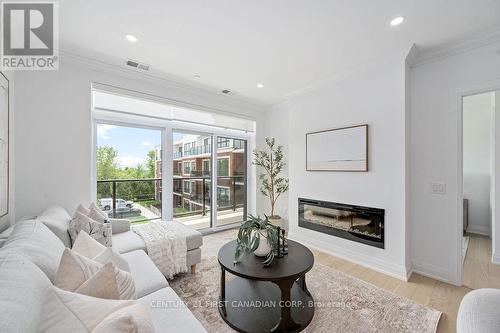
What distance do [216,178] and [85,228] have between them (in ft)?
8.20

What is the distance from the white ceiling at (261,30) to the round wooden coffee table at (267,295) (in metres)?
2.17

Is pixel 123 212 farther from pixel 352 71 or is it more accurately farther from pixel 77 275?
pixel 352 71

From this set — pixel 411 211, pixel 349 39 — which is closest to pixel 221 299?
pixel 411 211

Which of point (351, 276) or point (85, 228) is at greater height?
point (85, 228)

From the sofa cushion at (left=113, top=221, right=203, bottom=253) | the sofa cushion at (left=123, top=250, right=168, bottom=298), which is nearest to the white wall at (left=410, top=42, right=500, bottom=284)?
the sofa cushion at (left=113, top=221, right=203, bottom=253)

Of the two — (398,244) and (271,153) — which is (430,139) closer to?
(398,244)

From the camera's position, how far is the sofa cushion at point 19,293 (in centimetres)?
65

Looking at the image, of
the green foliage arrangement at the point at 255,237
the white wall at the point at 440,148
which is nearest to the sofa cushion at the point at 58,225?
the green foliage arrangement at the point at 255,237

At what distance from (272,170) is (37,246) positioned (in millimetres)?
3489

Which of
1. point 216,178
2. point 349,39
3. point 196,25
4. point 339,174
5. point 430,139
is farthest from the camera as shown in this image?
point 216,178

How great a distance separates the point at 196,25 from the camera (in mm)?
2020

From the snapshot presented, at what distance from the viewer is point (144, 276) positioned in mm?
1632

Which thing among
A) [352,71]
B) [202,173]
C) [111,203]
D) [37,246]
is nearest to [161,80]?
[202,173]

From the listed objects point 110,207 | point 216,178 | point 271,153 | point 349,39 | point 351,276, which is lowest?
point 351,276
